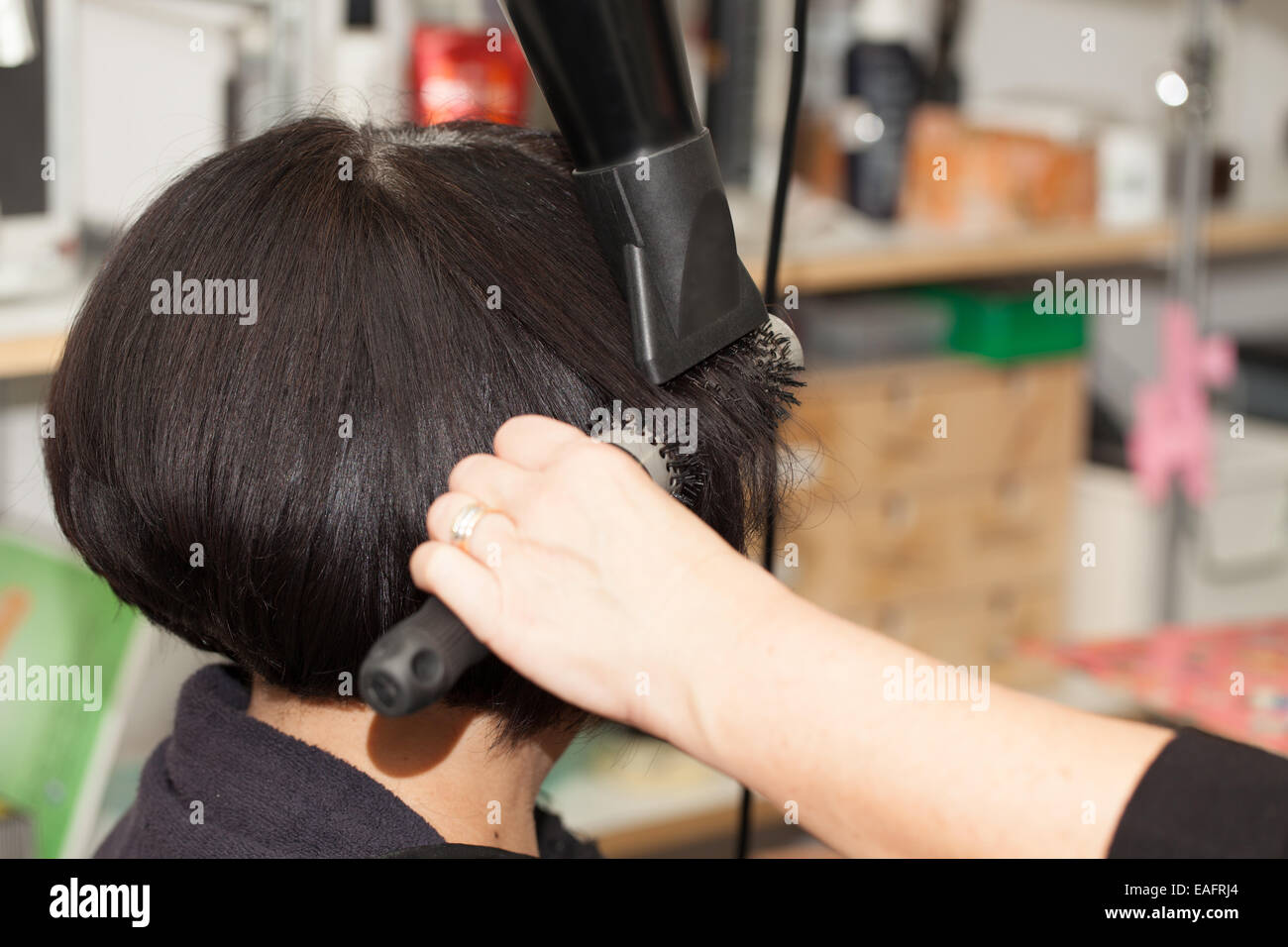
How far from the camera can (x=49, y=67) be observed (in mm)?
1002

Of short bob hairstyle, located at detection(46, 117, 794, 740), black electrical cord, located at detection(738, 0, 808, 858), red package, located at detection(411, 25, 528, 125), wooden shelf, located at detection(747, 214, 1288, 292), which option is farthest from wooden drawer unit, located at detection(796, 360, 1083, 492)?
short bob hairstyle, located at detection(46, 117, 794, 740)

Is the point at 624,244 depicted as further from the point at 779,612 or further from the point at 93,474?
the point at 93,474

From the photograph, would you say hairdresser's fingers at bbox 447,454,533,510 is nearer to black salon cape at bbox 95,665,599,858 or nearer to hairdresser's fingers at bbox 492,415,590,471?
hairdresser's fingers at bbox 492,415,590,471

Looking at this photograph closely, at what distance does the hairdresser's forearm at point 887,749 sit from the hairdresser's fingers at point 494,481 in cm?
8

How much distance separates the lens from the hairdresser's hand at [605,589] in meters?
0.41

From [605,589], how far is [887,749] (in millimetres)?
97

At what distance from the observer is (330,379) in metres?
0.52

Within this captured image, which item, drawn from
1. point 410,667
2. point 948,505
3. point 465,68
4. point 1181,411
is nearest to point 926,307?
point 948,505

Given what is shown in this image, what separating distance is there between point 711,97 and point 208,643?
103 centimetres

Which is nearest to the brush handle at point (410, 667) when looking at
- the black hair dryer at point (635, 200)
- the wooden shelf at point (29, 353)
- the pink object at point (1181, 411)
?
the black hair dryer at point (635, 200)

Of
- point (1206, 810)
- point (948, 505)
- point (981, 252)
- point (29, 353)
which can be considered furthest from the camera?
point (948, 505)

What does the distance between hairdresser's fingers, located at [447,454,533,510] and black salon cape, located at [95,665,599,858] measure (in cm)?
19

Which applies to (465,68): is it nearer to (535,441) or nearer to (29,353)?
(29,353)
